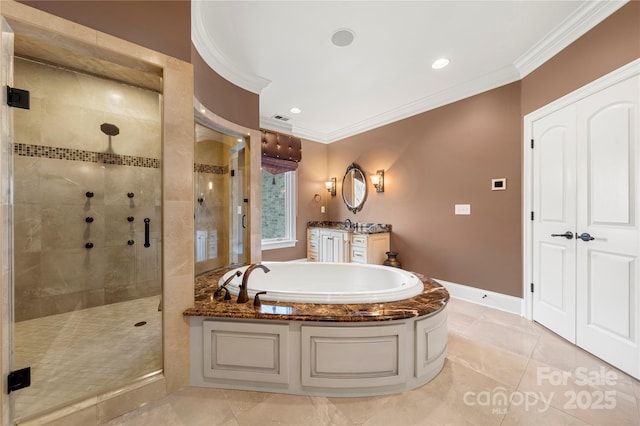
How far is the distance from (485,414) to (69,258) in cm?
387

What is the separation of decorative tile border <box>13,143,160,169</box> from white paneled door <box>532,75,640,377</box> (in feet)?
11.9

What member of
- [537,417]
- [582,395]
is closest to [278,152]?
[537,417]

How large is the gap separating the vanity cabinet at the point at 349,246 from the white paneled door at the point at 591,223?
1864 millimetres

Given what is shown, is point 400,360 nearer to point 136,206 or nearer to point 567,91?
point 567,91

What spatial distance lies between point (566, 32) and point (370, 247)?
2991mm

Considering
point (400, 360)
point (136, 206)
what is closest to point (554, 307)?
point (400, 360)

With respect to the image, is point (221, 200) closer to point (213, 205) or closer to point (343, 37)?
point (213, 205)

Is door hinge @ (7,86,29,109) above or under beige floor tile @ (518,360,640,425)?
above

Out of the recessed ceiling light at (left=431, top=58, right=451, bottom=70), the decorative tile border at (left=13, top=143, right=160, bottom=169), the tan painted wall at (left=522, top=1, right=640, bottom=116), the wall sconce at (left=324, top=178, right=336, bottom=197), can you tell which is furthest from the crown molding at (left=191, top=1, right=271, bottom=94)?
the tan painted wall at (left=522, top=1, right=640, bottom=116)

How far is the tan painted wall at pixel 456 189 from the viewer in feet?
9.30

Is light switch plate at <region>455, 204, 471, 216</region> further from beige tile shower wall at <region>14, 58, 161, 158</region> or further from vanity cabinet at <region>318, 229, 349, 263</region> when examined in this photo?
beige tile shower wall at <region>14, 58, 161, 158</region>

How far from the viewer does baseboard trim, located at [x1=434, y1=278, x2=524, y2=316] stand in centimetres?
278

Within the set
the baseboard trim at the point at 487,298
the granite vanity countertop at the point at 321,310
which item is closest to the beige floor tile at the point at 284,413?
the granite vanity countertop at the point at 321,310

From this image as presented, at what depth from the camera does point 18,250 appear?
Result: 2.33m
